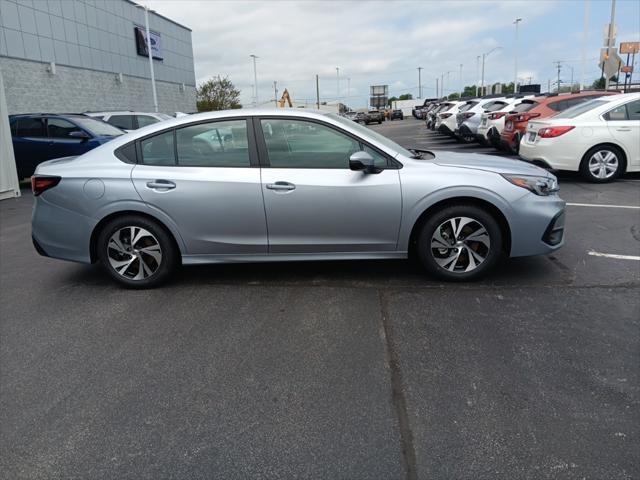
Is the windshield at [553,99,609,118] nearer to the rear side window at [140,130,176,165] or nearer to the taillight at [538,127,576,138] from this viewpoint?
the taillight at [538,127,576,138]

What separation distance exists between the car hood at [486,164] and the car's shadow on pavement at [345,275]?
0.94 metres

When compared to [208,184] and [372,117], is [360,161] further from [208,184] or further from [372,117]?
[372,117]

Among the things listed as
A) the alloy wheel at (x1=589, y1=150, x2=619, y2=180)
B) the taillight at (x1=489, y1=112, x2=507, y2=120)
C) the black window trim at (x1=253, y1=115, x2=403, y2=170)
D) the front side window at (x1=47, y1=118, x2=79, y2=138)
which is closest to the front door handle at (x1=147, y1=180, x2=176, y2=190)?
the black window trim at (x1=253, y1=115, x2=403, y2=170)

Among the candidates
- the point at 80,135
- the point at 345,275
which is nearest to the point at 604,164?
the point at 345,275

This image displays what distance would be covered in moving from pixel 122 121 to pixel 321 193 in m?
13.0

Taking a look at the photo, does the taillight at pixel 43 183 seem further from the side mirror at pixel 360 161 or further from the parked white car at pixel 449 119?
the parked white car at pixel 449 119

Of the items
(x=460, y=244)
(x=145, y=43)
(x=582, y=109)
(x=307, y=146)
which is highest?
(x=145, y=43)

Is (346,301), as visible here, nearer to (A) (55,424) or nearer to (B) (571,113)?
(A) (55,424)

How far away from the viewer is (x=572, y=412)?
2908mm

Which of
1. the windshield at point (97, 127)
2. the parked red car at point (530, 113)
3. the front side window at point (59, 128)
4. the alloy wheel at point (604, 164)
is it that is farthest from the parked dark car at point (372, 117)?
the alloy wheel at point (604, 164)

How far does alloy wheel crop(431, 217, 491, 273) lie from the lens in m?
4.81

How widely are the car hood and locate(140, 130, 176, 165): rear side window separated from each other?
7.90 ft

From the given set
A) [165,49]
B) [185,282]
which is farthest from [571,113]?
[165,49]

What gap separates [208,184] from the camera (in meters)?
4.80
